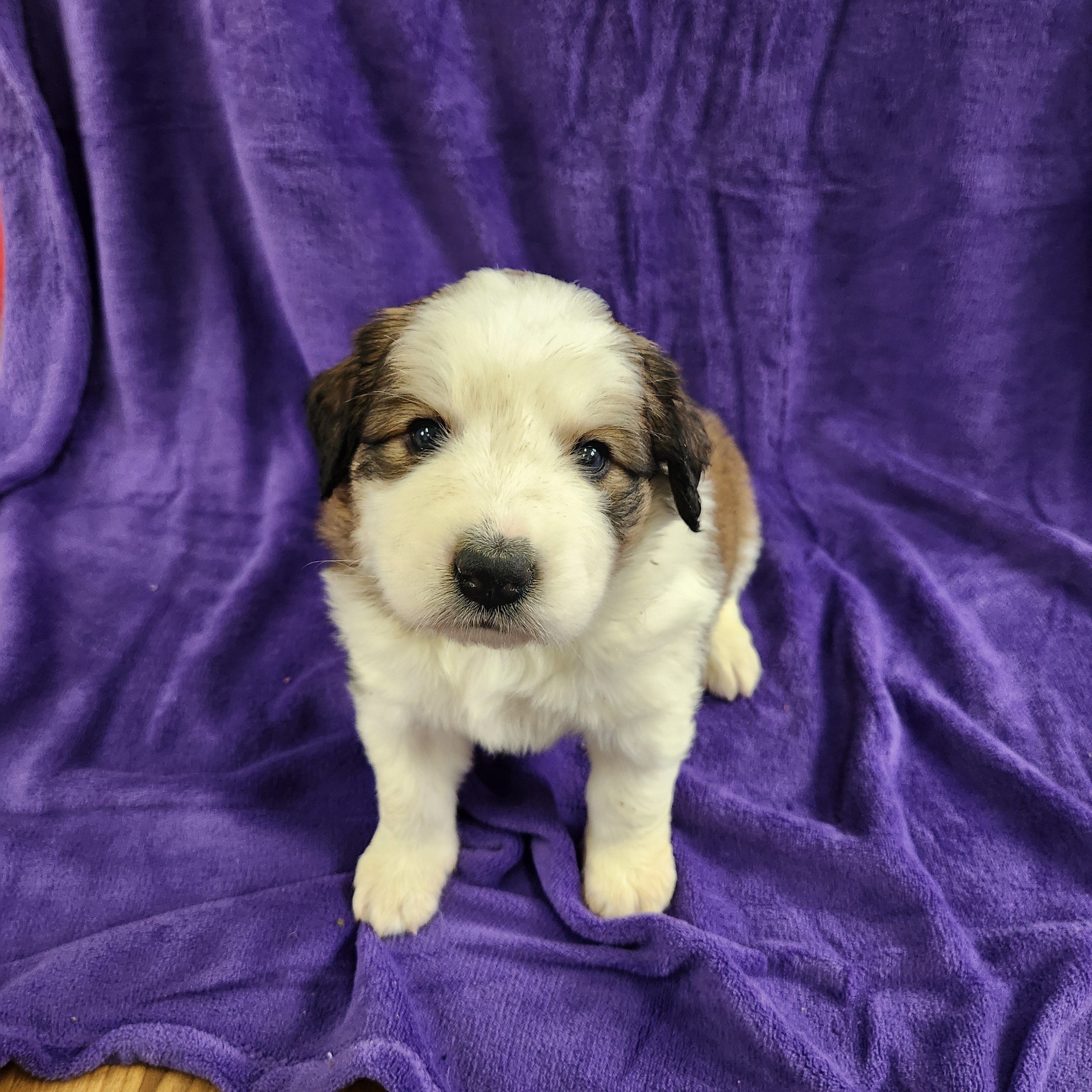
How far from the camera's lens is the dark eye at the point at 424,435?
150 cm

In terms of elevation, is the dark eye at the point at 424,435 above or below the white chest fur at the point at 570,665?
above

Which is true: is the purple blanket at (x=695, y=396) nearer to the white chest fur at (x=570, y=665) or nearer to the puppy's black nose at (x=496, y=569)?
the white chest fur at (x=570, y=665)

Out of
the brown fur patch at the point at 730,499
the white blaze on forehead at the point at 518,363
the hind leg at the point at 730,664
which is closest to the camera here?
the white blaze on forehead at the point at 518,363

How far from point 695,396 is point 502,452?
2025mm

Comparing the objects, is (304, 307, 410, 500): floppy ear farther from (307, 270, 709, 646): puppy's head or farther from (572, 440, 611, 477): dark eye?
(572, 440, 611, 477): dark eye

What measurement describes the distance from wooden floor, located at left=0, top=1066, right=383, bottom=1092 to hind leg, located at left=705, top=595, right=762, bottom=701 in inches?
57.9

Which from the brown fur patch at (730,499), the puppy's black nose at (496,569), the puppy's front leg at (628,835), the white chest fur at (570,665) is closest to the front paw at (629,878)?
the puppy's front leg at (628,835)

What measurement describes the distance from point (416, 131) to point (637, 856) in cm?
248

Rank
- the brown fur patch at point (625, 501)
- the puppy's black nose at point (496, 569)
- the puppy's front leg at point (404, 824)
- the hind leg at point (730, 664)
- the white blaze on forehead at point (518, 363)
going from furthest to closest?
1. the hind leg at point (730, 664)
2. the puppy's front leg at point (404, 824)
3. the brown fur patch at point (625, 501)
4. the white blaze on forehead at point (518, 363)
5. the puppy's black nose at point (496, 569)

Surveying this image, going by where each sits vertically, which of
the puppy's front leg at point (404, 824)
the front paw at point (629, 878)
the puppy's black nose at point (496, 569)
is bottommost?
the front paw at point (629, 878)

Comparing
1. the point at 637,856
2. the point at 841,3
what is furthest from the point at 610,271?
the point at 637,856

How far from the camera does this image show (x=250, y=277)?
10.1ft

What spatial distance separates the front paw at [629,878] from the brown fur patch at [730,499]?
29.8 inches

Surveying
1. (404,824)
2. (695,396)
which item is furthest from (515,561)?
(695,396)
